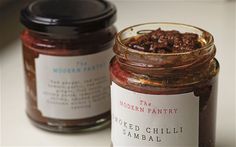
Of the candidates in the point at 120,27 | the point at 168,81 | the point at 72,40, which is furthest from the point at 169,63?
the point at 120,27

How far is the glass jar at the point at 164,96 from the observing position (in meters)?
0.64

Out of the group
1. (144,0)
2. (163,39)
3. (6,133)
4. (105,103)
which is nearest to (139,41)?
(163,39)

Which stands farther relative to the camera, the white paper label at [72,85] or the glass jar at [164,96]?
the white paper label at [72,85]

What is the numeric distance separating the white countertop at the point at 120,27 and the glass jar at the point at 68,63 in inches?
0.9

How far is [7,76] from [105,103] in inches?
10.5

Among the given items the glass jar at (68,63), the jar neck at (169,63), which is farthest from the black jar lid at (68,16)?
the jar neck at (169,63)

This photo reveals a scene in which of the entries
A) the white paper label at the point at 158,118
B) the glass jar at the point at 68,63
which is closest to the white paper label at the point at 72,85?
the glass jar at the point at 68,63

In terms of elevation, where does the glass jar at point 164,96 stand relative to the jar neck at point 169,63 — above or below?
below

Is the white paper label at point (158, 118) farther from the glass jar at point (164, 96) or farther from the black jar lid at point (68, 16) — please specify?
the black jar lid at point (68, 16)

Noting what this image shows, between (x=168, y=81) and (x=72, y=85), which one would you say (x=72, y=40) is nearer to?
(x=72, y=85)

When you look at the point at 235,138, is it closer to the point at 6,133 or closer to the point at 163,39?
the point at 163,39

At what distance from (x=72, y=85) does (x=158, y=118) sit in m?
0.17

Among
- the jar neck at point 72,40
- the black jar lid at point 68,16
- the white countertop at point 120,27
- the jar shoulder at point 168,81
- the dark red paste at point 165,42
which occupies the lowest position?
the white countertop at point 120,27

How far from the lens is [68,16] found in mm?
763
